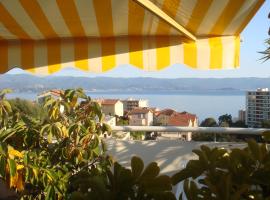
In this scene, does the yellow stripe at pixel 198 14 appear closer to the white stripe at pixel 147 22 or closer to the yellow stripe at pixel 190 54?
the yellow stripe at pixel 190 54

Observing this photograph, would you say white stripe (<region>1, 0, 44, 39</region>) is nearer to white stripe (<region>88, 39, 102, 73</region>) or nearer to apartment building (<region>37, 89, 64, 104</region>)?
white stripe (<region>88, 39, 102, 73</region>)

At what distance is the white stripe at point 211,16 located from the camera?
4.23 meters

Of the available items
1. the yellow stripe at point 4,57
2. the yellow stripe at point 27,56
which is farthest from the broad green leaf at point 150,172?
the yellow stripe at point 4,57

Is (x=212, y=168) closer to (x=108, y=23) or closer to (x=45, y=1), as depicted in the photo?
(x=45, y=1)

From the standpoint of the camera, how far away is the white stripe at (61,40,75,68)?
5.27 m

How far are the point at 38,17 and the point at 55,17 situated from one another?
0.72 feet

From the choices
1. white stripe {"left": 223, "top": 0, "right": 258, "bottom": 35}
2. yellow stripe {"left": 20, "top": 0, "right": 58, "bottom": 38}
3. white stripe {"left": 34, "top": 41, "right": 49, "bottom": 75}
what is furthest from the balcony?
yellow stripe {"left": 20, "top": 0, "right": 58, "bottom": 38}

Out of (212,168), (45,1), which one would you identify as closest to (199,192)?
(212,168)

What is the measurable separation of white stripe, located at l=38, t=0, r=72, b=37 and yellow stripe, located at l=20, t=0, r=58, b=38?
0.05 metres

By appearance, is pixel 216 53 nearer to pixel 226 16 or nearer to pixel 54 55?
pixel 226 16

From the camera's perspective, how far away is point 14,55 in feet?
17.6

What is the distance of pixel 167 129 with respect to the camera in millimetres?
4809

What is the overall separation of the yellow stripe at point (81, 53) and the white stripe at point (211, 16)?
5.26 ft

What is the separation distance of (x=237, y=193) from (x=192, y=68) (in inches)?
170
